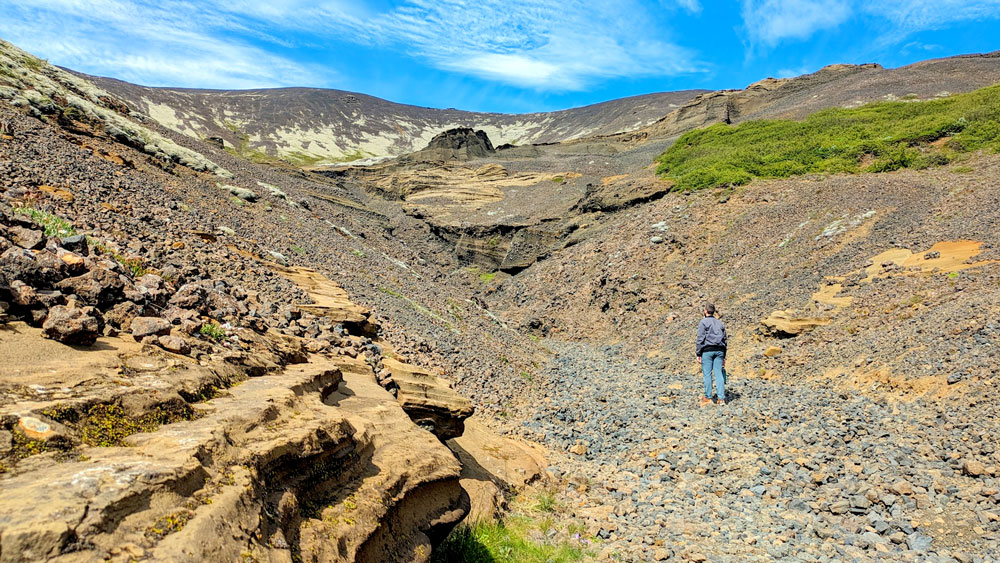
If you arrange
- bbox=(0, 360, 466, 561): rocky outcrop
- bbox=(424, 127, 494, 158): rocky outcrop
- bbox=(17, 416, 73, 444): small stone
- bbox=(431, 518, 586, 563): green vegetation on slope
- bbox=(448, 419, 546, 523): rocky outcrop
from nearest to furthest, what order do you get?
1. bbox=(0, 360, 466, 561): rocky outcrop
2. bbox=(17, 416, 73, 444): small stone
3. bbox=(431, 518, 586, 563): green vegetation on slope
4. bbox=(448, 419, 546, 523): rocky outcrop
5. bbox=(424, 127, 494, 158): rocky outcrop

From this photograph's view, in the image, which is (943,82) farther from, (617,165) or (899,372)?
(899,372)

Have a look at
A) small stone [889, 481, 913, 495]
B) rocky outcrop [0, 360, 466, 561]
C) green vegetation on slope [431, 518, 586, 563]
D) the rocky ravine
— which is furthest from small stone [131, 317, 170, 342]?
small stone [889, 481, 913, 495]

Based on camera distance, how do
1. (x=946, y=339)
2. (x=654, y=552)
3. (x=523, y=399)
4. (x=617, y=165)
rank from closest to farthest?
1. (x=654, y=552)
2. (x=946, y=339)
3. (x=523, y=399)
4. (x=617, y=165)

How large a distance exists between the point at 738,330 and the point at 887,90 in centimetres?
3252

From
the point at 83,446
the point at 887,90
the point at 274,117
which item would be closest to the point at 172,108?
the point at 274,117

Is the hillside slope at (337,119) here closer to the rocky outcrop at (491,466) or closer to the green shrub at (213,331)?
the rocky outcrop at (491,466)

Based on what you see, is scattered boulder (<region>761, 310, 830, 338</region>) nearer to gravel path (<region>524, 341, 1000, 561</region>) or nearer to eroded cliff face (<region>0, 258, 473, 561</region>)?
gravel path (<region>524, 341, 1000, 561</region>)

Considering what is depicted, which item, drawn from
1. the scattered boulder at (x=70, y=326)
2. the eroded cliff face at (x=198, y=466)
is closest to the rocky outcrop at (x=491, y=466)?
the eroded cliff face at (x=198, y=466)

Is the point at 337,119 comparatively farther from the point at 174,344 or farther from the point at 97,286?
the point at 174,344

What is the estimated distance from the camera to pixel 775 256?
17.6m

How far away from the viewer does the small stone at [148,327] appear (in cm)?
429

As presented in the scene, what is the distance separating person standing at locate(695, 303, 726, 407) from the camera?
10047mm

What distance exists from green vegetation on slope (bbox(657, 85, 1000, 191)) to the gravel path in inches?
666

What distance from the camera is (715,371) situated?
1016cm
